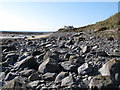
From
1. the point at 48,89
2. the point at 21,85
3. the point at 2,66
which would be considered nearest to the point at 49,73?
the point at 48,89

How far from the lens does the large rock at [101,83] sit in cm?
489

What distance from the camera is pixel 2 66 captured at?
7992 millimetres

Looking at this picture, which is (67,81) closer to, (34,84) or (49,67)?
(34,84)

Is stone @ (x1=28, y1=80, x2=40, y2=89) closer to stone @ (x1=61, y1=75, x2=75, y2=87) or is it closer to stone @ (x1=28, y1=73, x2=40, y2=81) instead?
stone @ (x1=28, y1=73, x2=40, y2=81)

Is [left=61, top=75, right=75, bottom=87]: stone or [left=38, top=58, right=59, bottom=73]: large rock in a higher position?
[left=38, top=58, right=59, bottom=73]: large rock

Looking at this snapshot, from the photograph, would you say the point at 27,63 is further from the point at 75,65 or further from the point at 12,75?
the point at 75,65

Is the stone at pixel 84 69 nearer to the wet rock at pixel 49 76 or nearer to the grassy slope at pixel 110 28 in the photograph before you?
the wet rock at pixel 49 76

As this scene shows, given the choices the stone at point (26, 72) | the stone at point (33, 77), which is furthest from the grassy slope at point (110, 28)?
the stone at point (33, 77)

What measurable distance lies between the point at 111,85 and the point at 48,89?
158 centimetres

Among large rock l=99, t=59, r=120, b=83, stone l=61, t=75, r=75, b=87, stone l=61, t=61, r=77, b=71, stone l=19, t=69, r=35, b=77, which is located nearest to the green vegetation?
stone l=61, t=61, r=77, b=71

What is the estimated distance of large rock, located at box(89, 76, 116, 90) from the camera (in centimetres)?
489

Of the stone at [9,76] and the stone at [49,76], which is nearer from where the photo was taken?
the stone at [49,76]

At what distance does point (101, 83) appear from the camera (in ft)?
16.2

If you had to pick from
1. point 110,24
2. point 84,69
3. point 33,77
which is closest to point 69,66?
point 84,69
